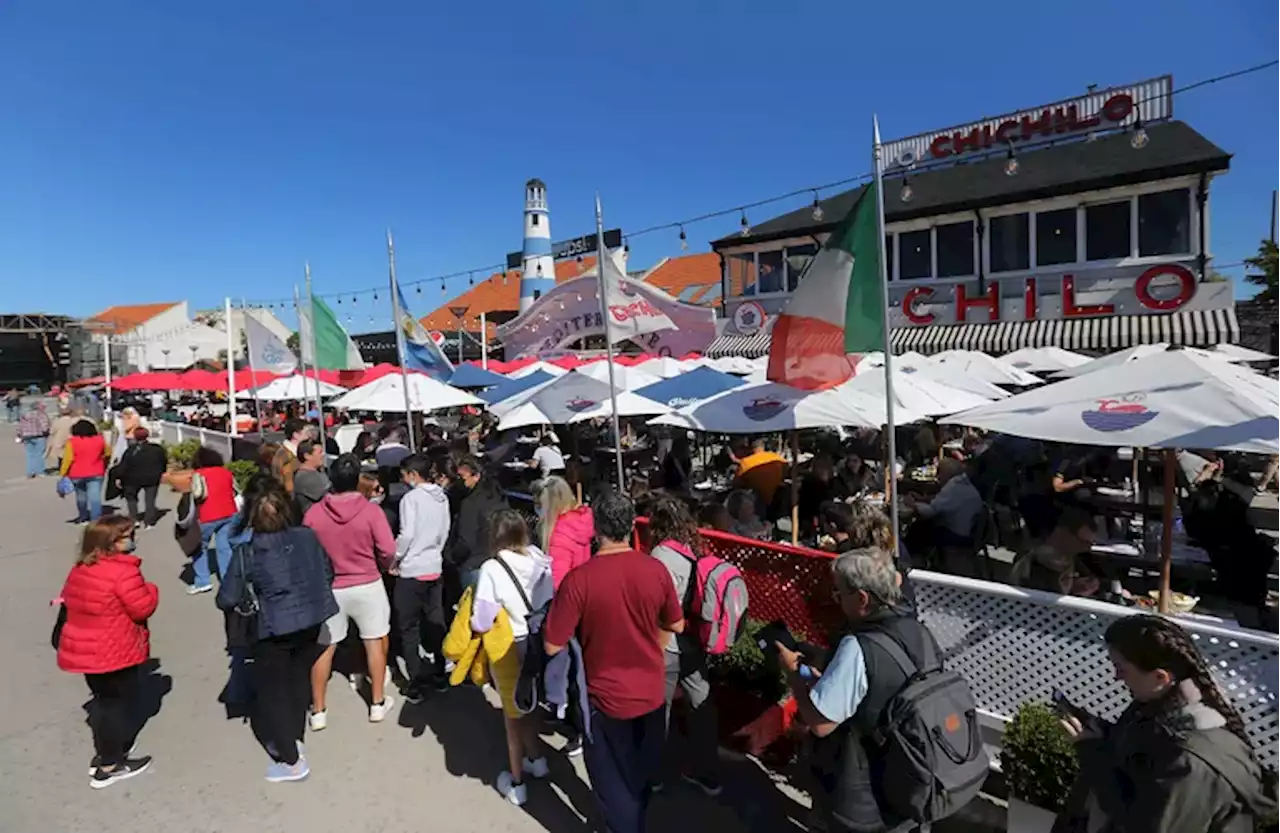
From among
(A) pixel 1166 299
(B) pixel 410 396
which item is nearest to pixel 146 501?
(B) pixel 410 396

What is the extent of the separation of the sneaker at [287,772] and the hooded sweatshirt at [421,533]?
1.40 m

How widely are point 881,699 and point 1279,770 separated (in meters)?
2.09

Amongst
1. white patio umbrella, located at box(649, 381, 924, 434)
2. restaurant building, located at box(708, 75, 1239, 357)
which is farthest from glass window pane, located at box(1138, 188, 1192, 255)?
white patio umbrella, located at box(649, 381, 924, 434)

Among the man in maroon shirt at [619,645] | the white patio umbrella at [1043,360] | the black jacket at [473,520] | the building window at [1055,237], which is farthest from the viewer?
the building window at [1055,237]

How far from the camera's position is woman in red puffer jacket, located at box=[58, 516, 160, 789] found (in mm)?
4207

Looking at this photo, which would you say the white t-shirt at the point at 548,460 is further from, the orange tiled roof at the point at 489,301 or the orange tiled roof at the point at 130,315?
the orange tiled roof at the point at 130,315

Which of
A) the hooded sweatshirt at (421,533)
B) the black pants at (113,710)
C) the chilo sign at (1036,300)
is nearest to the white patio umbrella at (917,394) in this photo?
the hooded sweatshirt at (421,533)

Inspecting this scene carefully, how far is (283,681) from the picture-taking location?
15.0ft

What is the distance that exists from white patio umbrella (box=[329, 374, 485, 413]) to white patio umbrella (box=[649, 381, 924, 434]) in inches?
220

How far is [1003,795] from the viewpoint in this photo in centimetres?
407

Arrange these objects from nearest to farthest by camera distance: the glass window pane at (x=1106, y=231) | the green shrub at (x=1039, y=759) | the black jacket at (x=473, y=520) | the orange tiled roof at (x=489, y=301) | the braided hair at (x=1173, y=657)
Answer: the braided hair at (x=1173, y=657)
the green shrub at (x=1039, y=759)
the black jacket at (x=473, y=520)
the glass window pane at (x=1106, y=231)
the orange tiled roof at (x=489, y=301)

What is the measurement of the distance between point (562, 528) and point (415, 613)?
5.75ft

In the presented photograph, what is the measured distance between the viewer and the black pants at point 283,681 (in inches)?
176

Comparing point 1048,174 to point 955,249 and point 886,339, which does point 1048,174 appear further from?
point 886,339
